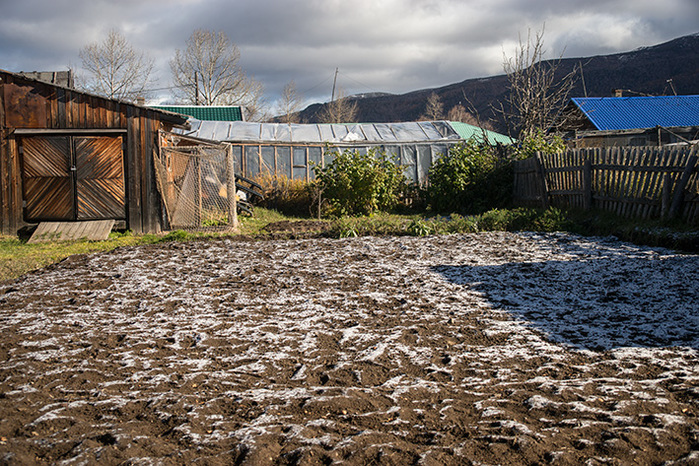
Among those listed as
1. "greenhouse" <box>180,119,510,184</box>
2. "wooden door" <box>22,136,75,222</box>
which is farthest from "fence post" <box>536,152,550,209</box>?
"wooden door" <box>22,136,75,222</box>

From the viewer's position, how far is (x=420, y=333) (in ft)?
16.1

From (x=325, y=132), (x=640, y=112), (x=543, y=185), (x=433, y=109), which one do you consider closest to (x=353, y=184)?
(x=543, y=185)

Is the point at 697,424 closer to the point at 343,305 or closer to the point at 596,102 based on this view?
the point at 343,305

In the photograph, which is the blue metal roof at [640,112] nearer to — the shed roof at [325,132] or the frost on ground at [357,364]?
the shed roof at [325,132]

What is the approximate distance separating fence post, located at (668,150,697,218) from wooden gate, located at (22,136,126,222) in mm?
11250

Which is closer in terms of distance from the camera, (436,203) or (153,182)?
(153,182)

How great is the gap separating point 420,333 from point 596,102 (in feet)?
77.2

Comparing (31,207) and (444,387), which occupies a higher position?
(31,207)

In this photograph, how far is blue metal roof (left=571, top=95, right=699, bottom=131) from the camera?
22.9 m

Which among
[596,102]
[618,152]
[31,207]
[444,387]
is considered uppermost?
[596,102]

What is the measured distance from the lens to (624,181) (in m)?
11.1

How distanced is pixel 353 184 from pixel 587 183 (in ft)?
22.0

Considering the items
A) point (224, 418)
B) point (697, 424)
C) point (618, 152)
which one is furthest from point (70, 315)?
point (618, 152)

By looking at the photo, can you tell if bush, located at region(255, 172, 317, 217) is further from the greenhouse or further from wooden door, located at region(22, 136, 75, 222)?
wooden door, located at region(22, 136, 75, 222)
